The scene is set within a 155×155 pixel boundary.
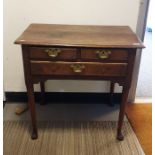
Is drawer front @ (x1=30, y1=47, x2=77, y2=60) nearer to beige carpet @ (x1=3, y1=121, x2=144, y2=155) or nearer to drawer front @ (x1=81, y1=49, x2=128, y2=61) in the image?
drawer front @ (x1=81, y1=49, x2=128, y2=61)

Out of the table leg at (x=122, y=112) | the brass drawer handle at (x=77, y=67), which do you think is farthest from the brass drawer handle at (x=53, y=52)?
the table leg at (x=122, y=112)

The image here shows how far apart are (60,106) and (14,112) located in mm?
419

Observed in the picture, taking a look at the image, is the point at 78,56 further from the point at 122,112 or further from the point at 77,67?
the point at 122,112

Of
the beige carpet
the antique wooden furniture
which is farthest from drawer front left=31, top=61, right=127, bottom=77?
the beige carpet

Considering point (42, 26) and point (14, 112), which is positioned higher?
point (42, 26)

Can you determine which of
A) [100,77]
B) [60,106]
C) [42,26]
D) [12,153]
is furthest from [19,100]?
[100,77]

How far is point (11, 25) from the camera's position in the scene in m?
1.88

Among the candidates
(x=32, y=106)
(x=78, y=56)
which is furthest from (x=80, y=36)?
(x=32, y=106)

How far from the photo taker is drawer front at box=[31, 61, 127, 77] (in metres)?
1.44

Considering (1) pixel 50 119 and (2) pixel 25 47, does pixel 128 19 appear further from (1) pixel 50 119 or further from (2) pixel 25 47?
(1) pixel 50 119

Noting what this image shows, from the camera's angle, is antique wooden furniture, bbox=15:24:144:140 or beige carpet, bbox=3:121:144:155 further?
beige carpet, bbox=3:121:144:155

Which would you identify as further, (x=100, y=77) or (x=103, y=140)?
(x=103, y=140)

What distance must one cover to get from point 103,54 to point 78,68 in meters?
0.18

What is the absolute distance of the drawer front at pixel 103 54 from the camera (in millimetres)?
1400
